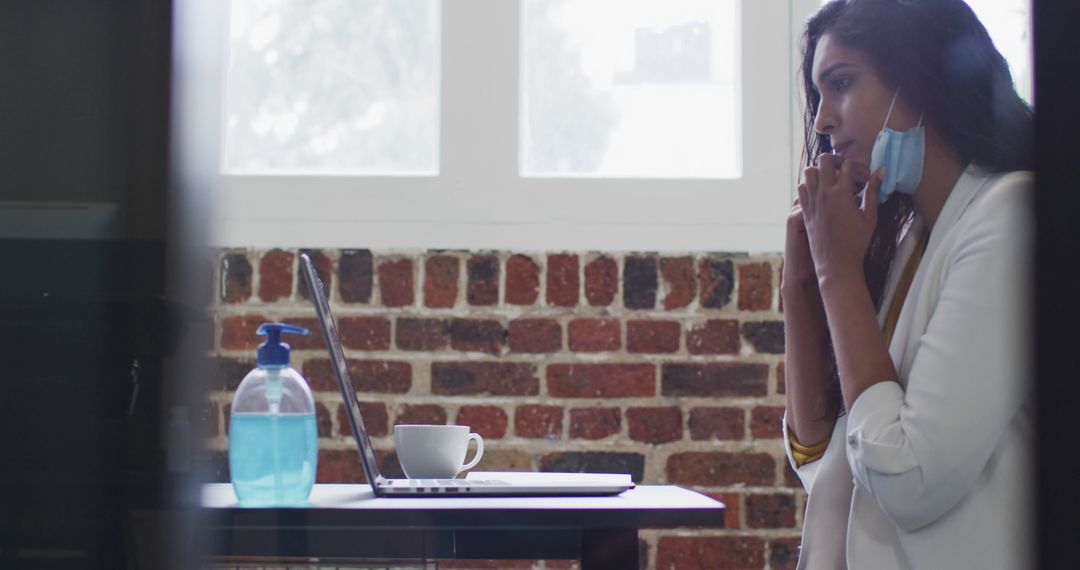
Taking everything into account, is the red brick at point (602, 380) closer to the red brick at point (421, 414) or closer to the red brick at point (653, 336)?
the red brick at point (653, 336)

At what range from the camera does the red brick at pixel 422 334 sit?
7.22ft

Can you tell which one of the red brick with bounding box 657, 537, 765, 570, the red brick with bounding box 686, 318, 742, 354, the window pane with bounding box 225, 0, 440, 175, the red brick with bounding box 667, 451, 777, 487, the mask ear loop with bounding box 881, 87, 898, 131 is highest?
the window pane with bounding box 225, 0, 440, 175

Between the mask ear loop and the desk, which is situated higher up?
the mask ear loop

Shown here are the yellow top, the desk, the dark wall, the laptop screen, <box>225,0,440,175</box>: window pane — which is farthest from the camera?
<box>225,0,440,175</box>: window pane

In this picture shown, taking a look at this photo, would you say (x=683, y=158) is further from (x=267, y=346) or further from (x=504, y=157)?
(x=267, y=346)

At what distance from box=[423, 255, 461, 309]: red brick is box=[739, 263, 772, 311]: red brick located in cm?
58

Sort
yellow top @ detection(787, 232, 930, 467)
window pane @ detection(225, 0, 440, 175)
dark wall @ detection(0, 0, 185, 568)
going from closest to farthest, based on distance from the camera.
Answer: dark wall @ detection(0, 0, 185, 568)
yellow top @ detection(787, 232, 930, 467)
window pane @ detection(225, 0, 440, 175)

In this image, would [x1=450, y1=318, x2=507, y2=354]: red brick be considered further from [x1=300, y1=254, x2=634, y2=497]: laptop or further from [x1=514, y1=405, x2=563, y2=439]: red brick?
[x1=300, y1=254, x2=634, y2=497]: laptop

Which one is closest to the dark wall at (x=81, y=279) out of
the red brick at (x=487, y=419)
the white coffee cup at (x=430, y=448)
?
the white coffee cup at (x=430, y=448)

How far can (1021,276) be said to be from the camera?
0.91 ft

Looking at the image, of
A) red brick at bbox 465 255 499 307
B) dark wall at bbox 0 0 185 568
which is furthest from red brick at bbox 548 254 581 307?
dark wall at bbox 0 0 185 568

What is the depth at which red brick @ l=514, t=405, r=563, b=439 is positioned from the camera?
2186mm

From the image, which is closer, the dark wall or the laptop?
the dark wall

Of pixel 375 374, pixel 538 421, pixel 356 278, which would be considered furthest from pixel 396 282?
pixel 538 421
